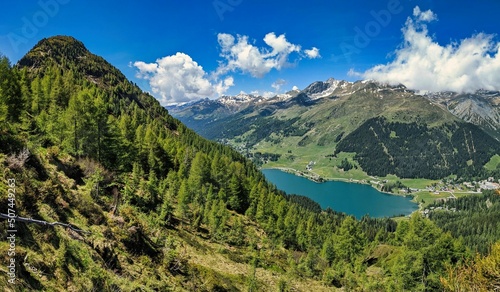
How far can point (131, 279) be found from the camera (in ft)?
65.4

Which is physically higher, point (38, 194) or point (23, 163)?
point (23, 163)

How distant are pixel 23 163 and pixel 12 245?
9.59 m

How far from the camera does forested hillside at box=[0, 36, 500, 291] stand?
16.9 m

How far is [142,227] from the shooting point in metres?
27.5

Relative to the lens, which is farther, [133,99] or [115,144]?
[133,99]

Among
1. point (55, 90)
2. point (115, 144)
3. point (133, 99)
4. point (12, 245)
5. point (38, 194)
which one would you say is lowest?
point (12, 245)

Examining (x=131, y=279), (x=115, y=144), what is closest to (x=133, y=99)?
(x=115, y=144)

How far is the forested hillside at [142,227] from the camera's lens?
55.5ft

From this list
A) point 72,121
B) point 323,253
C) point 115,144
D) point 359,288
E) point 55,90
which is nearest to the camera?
point 72,121

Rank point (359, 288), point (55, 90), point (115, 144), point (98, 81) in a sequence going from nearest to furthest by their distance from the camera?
point (359, 288) → point (115, 144) → point (55, 90) → point (98, 81)

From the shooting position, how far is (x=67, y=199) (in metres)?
22.3

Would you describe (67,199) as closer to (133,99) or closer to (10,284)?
(10,284)

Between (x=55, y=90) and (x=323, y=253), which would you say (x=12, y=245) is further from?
(x=323, y=253)

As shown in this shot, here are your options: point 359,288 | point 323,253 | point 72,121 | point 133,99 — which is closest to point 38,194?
point 72,121
